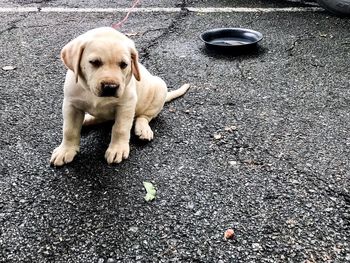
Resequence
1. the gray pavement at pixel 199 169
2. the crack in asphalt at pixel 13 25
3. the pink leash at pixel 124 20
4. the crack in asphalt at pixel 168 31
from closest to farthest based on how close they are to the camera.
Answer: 1. the gray pavement at pixel 199 169
2. the crack in asphalt at pixel 168 31
3. the crack in asphalt at pixel 13 25
4. the pink leash at pixel 124 20

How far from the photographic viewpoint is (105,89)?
2.68 m

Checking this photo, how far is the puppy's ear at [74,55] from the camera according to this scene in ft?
8.93

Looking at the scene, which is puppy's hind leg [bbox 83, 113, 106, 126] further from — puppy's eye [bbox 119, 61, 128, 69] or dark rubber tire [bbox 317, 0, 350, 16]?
dark rubber tire [bbox 317, 0, 350, 16]

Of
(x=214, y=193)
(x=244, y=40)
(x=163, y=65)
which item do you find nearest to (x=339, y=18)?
(x=244, y=40)

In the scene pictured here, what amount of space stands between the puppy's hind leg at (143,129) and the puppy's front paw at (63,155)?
473 mm

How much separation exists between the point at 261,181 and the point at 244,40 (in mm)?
2741

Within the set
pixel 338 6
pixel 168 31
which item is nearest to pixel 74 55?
pixel 168 31

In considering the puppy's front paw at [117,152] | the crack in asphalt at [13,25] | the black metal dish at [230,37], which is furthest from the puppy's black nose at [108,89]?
the crack in asphalt at [13,25]

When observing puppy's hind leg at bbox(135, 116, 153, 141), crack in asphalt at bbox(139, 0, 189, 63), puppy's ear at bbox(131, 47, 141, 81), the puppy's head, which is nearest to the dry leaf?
puppy's hind leg at bbox(135, 116, 153, 141)

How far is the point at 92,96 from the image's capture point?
9.39 feet

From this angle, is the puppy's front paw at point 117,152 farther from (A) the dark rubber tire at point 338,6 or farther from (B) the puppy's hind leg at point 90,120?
(A) the dark rubber tire at point 338,6

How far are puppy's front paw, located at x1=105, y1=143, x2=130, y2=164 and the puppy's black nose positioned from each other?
0.47 metres

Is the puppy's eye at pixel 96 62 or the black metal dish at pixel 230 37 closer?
the puppy's eye at pixel 96 62

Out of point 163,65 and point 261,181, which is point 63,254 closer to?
point 261,181
